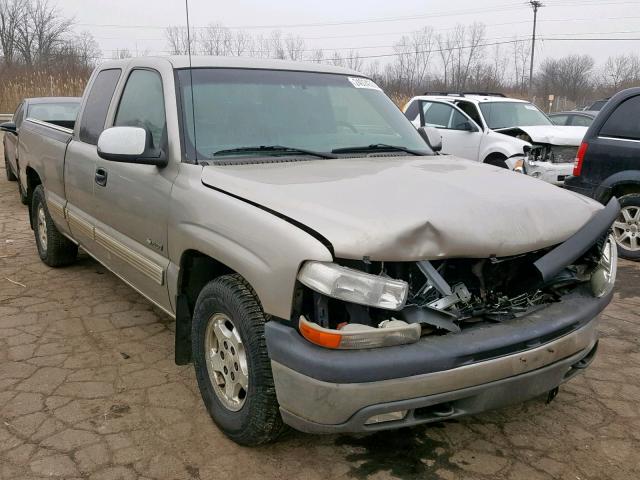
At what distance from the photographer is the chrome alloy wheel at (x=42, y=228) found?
222 inches

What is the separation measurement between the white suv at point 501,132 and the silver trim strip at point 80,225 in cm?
652

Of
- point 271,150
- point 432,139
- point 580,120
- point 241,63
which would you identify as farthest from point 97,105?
point 580,120

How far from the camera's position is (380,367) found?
210 cm

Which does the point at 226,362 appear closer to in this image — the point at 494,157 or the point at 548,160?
the point at 548,160

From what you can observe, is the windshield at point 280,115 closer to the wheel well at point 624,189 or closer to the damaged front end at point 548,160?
the wheel well at point 624,189

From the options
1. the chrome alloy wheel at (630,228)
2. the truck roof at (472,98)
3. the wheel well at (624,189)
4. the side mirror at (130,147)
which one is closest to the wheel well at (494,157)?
the truck roof at (472,98)

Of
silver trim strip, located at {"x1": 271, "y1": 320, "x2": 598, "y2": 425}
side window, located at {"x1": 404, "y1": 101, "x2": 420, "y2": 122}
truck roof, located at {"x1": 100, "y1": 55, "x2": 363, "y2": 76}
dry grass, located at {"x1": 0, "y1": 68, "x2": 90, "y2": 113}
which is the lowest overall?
silver trim strip, located at {"x1": 271, "y1": 320, "x2": 598, "y2": 425}

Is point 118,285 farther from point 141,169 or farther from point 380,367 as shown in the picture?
point 380,367

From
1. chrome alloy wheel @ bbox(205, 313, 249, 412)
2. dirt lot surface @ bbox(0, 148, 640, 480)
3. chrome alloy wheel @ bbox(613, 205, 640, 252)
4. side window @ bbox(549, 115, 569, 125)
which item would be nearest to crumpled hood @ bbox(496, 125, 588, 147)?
chrome alloy wheel @ bbox(613, 205, 640, 252)

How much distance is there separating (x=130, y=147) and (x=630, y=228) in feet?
17.7

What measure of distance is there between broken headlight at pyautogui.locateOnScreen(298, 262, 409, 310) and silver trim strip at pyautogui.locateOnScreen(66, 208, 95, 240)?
8.51 feet

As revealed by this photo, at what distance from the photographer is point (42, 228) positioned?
5.79m

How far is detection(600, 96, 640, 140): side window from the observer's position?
6199mm

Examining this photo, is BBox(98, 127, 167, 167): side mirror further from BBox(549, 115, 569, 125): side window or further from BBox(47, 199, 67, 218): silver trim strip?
BBox(549, 115, 569, 125): side window
